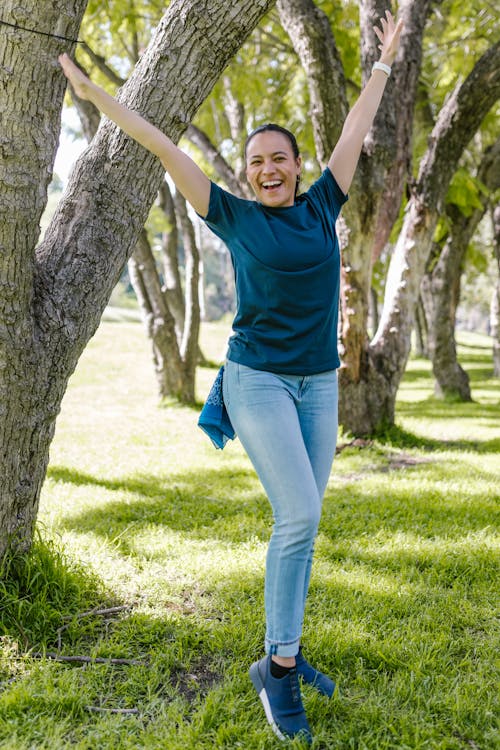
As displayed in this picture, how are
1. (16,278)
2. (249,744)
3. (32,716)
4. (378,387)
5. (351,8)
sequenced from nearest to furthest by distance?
(249,744) < (32,716) < (16,278) < (378,387) < (351,8)

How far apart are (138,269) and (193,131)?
2.15m

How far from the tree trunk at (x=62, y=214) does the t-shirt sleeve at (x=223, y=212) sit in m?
0.84

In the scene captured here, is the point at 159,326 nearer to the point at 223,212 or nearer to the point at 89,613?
the point at 89,613

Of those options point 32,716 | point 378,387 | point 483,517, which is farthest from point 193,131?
point 32,716

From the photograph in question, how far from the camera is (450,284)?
1111 centimetres

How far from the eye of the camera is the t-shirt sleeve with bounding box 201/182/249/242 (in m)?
2.60

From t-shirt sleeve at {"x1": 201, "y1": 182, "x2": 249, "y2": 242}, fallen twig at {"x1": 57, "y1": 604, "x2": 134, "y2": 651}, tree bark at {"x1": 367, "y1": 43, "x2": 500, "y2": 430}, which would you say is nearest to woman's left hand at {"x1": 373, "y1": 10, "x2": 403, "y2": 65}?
t-shirt sleeve at {"x1": 201, "y1": 182, "x2": 249, "y2": 242}

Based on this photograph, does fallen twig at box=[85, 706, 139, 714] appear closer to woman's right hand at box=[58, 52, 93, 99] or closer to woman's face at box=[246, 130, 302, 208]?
woman's face at box=[246, 130, 302, 208]

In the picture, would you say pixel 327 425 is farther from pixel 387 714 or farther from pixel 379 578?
pixel 379 578

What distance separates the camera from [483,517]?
4.92m

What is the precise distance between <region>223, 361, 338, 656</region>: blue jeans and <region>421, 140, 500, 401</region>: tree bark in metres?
9.07

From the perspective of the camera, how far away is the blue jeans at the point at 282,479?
242 cm

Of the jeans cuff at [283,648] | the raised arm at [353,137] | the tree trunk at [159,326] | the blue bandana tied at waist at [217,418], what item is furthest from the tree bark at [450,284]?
the jeans cuff at [283,648]

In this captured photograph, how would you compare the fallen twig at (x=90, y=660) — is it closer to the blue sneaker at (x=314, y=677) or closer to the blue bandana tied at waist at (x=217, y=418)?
the blue sneaker at (x=314, y=677)
